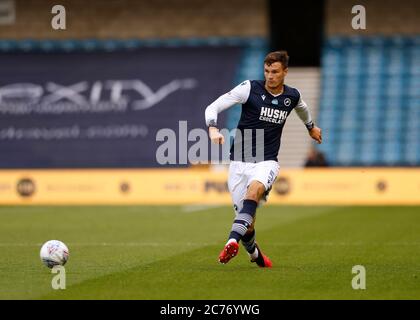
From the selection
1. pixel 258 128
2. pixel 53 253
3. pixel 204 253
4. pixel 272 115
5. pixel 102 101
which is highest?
pixel 102 101

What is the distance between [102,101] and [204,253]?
1873 centimetres

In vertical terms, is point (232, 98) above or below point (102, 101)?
below

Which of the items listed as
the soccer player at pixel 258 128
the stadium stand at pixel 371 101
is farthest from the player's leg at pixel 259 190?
the stadium stand at pixel 371 101

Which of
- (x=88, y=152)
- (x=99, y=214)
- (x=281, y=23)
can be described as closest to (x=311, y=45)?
(x=281, y=23)

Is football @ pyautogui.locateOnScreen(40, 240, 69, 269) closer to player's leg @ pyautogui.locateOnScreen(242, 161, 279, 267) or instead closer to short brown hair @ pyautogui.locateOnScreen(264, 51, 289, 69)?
player's leg @ pyautogui.locateOnScreen(242, 161, 279, 267)

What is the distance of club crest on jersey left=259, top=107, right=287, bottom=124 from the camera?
Result: 36.0 ft

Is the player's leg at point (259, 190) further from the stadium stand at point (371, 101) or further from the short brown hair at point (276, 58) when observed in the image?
the stadium stand at point (371, 101)

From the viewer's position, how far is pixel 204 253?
42.4 feet

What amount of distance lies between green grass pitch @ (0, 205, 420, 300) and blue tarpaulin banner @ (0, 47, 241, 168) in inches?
339

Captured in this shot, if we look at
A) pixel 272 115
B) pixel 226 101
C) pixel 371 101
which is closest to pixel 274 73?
pixel 272 115

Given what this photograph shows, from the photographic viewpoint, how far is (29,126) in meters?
31.1

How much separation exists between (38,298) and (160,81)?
22.7 m

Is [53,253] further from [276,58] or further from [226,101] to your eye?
[276,58]
